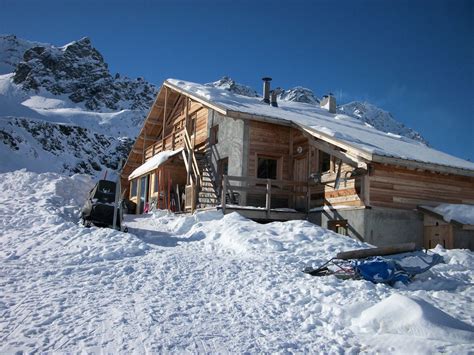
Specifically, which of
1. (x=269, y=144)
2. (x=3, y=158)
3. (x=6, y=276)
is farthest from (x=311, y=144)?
(x=3, y=158)

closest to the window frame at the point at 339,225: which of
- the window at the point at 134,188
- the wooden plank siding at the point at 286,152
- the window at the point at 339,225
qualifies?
the window at the point at 339,225

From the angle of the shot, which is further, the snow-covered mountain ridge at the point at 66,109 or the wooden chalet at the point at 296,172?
the snow-covered mountain ridge at the point at 66,109

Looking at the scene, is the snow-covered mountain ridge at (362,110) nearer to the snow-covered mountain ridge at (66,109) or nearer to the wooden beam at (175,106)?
the snow-covered mountain ridge at (66,109)

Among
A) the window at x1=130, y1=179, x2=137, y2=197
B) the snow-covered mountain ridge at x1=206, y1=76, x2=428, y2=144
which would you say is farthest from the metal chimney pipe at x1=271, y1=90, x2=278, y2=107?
the snow-covered mountain ridge at x1=206, y1=76, x2=428, y2=144

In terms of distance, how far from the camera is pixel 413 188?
42.7ft

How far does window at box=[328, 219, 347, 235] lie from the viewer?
13031mm

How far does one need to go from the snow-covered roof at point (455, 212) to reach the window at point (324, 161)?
10.9 feet

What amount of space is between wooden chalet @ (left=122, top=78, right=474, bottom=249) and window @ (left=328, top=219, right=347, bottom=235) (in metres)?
0.04

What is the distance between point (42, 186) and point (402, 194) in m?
13.1

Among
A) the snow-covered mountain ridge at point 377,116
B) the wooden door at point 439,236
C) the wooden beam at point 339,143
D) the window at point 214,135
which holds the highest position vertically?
the snow-covered mountain ridge at point 377,116

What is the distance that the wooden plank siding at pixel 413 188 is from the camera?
40.5ft

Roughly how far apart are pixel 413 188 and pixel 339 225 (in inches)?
98.3

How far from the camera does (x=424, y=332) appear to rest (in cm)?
→ 457

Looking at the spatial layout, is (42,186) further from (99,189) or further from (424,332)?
(424,332)
